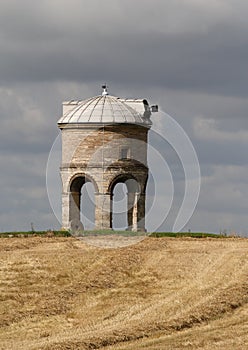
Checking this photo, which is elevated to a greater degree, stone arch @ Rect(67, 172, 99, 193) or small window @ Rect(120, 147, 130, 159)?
small window @ Rect(120, 147, 130, 159)

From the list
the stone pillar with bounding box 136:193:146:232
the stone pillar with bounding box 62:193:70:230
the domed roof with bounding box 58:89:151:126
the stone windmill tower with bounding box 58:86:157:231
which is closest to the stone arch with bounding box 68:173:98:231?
the stone windmill tower with bounding box 58:86:157:231

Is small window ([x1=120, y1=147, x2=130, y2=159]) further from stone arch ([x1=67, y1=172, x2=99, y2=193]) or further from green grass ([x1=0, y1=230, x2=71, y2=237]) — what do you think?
green grass ([x1=0, y1=230, x2=71, y2=237])

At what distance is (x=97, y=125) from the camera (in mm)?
48781

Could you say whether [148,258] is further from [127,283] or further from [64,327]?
[64,327]

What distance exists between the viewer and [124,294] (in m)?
32.7

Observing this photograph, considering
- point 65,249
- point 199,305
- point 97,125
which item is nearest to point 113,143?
point 97,125

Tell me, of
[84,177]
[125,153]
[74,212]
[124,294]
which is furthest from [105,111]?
[124,294]

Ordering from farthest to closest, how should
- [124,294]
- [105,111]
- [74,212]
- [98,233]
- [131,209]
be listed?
[131,209] < [74,212] < [105,111] < [98,233] < [124,294]

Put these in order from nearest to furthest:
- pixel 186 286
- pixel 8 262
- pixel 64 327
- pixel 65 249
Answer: pixel 64 327
pixel 186 286
pixel 8 262
pixel 65 249

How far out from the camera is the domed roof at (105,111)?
1929 inches

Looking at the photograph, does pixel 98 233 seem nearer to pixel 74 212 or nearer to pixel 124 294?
pixel 74 212

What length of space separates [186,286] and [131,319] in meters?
5.00

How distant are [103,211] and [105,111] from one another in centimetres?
479

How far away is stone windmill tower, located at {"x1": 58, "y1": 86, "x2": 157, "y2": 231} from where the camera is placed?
48906 millimetres
